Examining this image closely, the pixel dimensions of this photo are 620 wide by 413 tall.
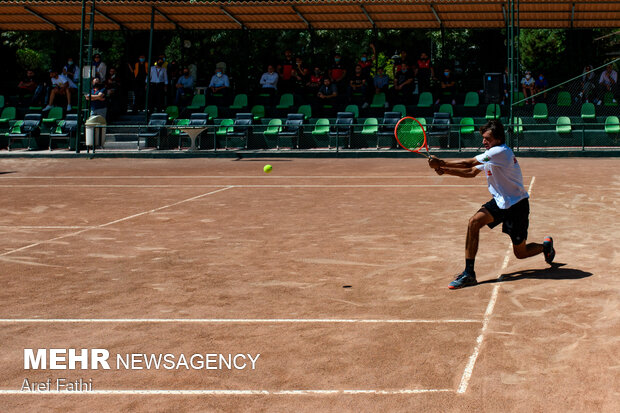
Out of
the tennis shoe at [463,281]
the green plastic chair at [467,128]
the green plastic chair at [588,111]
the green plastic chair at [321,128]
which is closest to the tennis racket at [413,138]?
the tennis shoe at [463,281]

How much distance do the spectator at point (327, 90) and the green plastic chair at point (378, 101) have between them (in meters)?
1.51

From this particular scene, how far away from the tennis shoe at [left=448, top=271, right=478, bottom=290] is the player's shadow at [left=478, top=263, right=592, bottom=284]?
0.72 ft

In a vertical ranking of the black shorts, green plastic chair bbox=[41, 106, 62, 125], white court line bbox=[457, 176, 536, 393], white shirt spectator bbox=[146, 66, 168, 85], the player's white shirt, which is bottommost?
white court line bbox=[457, 176, 536, 393]

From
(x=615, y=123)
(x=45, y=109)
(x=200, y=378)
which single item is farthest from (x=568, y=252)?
(x=45, y=109)

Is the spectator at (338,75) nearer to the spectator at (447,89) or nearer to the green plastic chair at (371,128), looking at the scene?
the green plastic chair at (371,128)

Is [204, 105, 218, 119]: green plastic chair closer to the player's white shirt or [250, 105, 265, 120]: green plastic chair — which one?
[250, 105, 265, 120]: green plastic chair

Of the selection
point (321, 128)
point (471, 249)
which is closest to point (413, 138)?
point (471, 249)

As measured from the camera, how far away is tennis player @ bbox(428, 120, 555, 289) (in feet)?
26.4

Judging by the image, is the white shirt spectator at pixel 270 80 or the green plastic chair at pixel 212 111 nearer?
the green plastic chair at pixel 212 111

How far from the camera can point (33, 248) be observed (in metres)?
10.5

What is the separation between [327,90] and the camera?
99.9 feet

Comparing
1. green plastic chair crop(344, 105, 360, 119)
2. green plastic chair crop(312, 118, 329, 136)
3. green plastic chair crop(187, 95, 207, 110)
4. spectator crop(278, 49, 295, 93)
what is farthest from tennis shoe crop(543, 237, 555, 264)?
green plastic chair crop(187, 95, 207, 110)

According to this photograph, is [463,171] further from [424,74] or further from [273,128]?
[424,74]

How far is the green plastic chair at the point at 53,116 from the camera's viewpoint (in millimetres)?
30730
